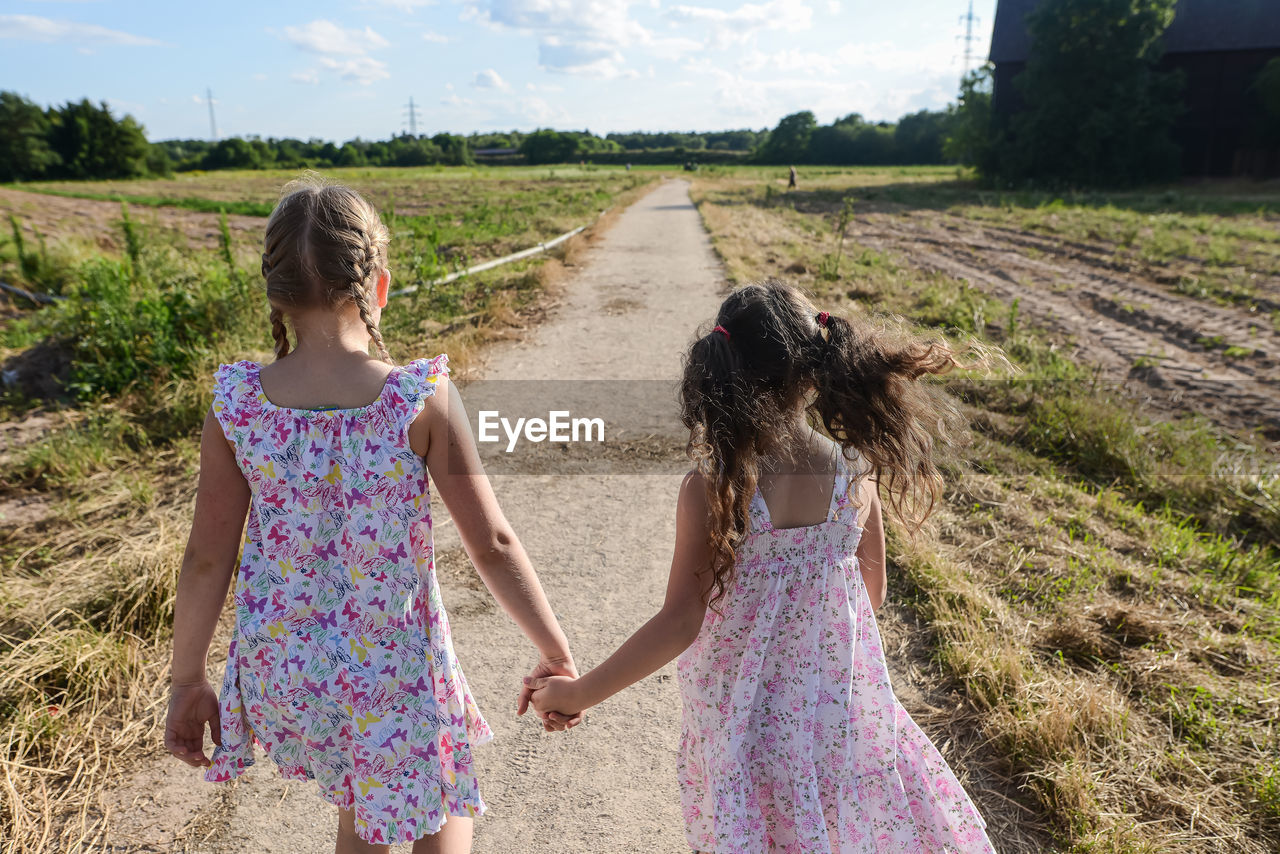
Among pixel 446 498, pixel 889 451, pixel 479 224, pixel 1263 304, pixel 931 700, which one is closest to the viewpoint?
pixel 446 498

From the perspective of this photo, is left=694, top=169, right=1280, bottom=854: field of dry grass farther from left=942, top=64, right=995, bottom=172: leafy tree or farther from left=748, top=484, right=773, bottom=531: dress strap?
left=942, top=64, right=995, bottom=172: leafy tree

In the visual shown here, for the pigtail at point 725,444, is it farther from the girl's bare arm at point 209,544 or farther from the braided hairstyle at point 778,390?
the girl's bare arm at point 209,544

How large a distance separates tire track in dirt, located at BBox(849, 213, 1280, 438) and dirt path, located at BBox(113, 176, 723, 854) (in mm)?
5004

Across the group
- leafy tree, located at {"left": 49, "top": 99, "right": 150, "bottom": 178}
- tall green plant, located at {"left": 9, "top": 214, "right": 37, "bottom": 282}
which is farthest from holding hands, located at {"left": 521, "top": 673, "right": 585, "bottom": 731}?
leafy tree, located at {"left": 49, "top": 99, "right": 150, "bottom": 178}

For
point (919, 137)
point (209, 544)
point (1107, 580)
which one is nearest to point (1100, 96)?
point (1107, 580)

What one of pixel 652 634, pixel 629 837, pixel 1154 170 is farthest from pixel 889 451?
pixel 1154 170

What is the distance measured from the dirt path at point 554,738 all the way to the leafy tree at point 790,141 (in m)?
89.7

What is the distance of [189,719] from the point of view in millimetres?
1568

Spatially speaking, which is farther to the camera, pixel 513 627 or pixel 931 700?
pixel 513 627

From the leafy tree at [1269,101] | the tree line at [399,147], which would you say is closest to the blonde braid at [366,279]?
the leafy tree at [1269,101]

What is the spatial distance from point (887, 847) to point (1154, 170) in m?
40.8

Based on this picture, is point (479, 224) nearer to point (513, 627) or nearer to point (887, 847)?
point (513, 627)

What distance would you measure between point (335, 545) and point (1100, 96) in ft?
134

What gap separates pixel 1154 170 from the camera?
110 ft
